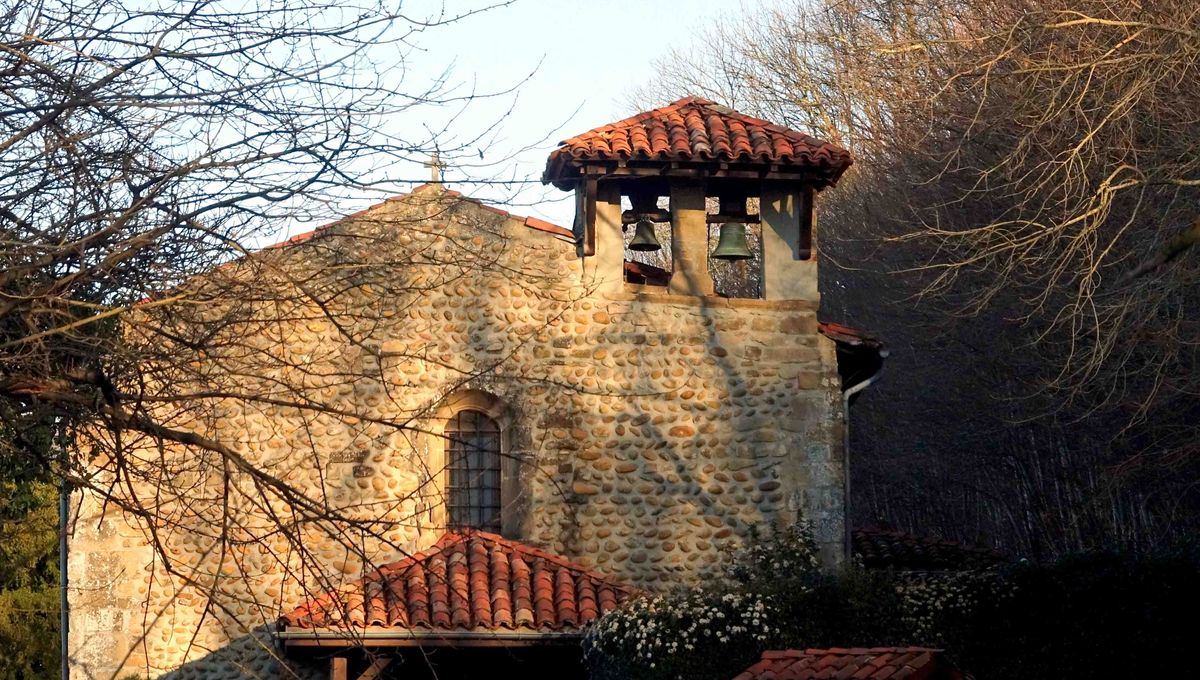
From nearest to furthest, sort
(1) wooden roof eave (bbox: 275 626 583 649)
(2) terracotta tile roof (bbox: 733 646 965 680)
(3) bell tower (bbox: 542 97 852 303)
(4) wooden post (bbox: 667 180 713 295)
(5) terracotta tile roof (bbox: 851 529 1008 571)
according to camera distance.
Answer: (2) terracotta tile roof (bbox: 733 646 965 680), (1) wooden roof eave (bbox: 275 626 583 649), (3) bell tower (bbox: 542 97 852 303), (4) wooden post (bbox: 667 180 713 295), (5) terracotta tile roof (bbox: 851 529 1008 571)

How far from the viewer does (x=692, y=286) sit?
14078 millimetres

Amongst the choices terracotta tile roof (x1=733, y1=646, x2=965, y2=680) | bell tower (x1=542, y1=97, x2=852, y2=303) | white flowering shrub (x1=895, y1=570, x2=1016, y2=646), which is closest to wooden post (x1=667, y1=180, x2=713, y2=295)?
bell tower (x1=542, y1=97, x2=852, y2=303)

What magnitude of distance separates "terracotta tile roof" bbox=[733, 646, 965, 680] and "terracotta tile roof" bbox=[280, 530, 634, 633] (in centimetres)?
437

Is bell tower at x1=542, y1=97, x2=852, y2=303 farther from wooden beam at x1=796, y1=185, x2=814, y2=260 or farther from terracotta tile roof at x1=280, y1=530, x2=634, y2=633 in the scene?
terracotta tile roof at x1=280, y1=530, x2=634, y2=633

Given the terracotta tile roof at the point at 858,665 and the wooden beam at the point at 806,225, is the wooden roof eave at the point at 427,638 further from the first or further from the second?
the terracotta tile roof at the point at 858,665

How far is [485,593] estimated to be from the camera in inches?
502

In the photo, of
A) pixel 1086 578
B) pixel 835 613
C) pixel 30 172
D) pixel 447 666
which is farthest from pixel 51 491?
pixel 30 172

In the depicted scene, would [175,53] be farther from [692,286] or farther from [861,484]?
[861,484]

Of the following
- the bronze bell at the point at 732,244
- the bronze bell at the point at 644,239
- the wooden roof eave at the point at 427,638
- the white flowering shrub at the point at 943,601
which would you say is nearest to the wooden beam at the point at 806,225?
the bronze bell at the point at 732,244

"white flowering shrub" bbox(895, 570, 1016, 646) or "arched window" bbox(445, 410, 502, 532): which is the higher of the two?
"arched window" bbox(445, 410, 502, 532)

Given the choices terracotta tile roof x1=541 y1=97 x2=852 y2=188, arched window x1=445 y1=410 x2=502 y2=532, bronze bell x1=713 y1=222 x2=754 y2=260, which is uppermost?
terracotta tile roof x1=541 y1=97 x2=852 y2=188

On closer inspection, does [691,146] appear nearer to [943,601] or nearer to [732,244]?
[732,244]

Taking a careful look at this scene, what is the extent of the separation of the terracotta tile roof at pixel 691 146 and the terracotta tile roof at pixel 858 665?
620 centimetres

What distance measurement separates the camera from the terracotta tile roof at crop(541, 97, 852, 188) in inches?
532
